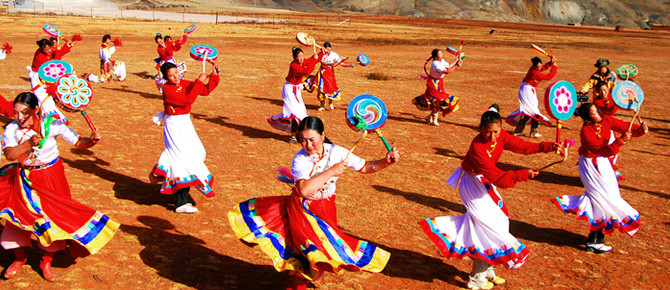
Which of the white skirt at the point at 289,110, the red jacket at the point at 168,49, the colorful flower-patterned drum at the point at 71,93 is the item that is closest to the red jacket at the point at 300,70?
the white skirt at the point at 289,110

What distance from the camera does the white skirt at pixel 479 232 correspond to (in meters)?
5.83

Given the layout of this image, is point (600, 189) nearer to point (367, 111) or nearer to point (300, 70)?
point (367, 111)

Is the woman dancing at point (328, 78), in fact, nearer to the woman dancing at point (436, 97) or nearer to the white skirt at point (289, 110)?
the woman dancing at point (436, 97)

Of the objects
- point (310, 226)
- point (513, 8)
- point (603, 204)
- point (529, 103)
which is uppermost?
point (513, 8)

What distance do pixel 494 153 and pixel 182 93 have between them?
4515 mm

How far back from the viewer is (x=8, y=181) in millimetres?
5738

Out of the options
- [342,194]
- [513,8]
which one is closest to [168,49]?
[342,194]

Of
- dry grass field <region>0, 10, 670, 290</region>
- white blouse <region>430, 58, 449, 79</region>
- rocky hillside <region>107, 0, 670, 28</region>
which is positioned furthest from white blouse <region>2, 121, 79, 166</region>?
rocky hillside <region>107, 0, 670, 28</region>

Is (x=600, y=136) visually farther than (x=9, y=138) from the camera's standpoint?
Yes

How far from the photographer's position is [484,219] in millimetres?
5898

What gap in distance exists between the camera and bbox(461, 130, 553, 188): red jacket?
569 centimetres

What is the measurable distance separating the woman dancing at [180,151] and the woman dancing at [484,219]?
361 cm

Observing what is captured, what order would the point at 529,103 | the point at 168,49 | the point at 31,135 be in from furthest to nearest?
the point at 168,49, the point at 529,103, the point at 31,135

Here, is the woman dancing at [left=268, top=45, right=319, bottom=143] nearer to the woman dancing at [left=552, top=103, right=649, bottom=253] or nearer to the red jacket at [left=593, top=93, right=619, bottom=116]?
the red jacket at [left=593, top=93, right=619, bottom=116]
